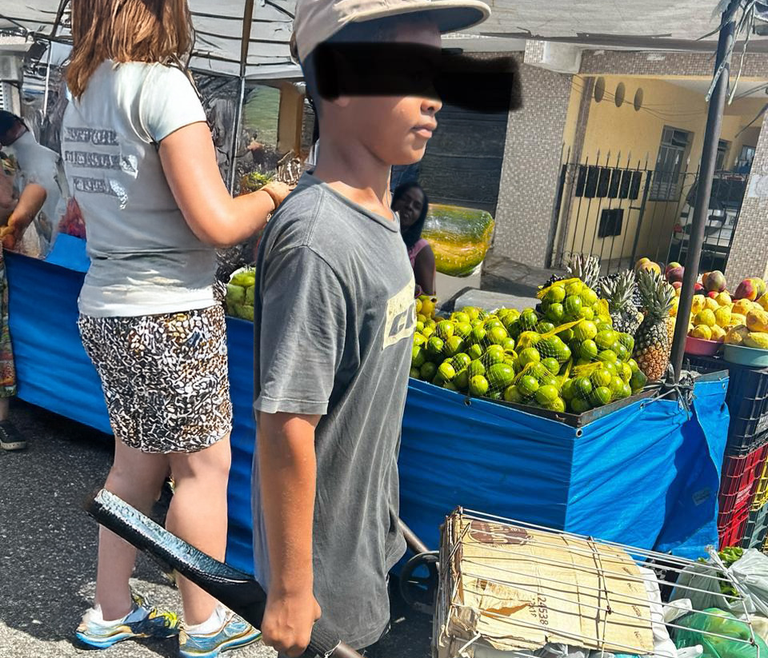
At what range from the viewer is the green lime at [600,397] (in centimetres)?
220

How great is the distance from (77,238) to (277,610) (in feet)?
9.66

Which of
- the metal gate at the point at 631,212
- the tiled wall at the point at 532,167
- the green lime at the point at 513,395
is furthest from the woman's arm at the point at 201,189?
the tiled wall at the point at 532,167

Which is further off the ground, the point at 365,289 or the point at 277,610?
the point at 365,289

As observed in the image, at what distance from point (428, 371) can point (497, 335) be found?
1.02 feet

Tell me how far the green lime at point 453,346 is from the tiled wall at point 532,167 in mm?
7916

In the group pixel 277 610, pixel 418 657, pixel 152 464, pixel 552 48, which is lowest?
pixel 418 657

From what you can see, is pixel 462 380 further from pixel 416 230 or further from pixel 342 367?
pixel 416 230

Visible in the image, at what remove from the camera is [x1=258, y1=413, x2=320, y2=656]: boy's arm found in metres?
1.14

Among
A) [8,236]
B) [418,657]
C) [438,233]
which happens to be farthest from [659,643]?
[438,233]

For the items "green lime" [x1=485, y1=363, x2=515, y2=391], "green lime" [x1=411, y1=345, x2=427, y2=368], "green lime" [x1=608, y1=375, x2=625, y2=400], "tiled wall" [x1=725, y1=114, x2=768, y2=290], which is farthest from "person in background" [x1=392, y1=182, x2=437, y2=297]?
"tiled wall" [x1=725, y1=114, x2=768, y2=290]

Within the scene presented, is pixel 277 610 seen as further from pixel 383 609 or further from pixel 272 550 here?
pixel 383 609

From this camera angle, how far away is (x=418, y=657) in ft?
8.16

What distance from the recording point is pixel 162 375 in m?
2.02

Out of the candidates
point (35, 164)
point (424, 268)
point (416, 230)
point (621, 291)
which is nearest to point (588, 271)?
point (621, 291)
